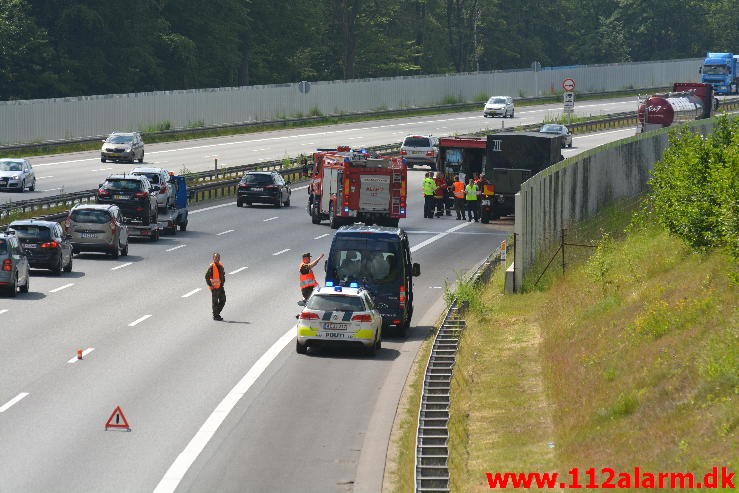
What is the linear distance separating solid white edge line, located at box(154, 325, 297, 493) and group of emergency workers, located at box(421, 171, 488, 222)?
1044 inches

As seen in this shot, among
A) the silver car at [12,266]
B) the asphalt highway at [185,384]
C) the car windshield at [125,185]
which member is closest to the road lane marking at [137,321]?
the asphalt highway at [185,384]

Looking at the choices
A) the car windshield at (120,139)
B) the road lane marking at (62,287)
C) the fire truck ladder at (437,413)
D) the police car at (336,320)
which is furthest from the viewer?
the car windshield at (120,139)

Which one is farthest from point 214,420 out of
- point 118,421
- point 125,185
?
point 125,185

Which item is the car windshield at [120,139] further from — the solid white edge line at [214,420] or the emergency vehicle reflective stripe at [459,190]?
the solid white edge line at [214,420]

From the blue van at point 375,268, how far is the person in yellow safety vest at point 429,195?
1037 inches

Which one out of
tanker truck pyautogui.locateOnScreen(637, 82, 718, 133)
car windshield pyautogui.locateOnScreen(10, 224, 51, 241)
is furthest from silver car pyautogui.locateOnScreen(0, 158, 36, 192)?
tanker truck pyautogui.locateOnScreen(637, 82, 718, 133)

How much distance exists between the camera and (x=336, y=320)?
30.8 metres

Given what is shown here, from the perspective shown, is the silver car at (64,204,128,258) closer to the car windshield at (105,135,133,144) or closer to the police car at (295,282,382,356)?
the police car at (295,282,382,356)

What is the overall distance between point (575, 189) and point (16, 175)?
26127 mm

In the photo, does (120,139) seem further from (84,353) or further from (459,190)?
(84,353)

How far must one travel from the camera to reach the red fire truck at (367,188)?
178 ft

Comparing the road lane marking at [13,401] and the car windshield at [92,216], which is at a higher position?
the car windshield at [92,216]

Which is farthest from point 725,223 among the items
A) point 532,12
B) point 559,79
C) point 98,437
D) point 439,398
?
point 532,12

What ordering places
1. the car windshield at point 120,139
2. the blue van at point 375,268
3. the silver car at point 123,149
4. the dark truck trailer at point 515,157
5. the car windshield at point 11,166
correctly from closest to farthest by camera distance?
the blue van at point 375,268 < the dark truck trailer at point 515,157 < the car windshield at point 11,166 < the silver car at point 123,149 < the car windshield at point 120,139
